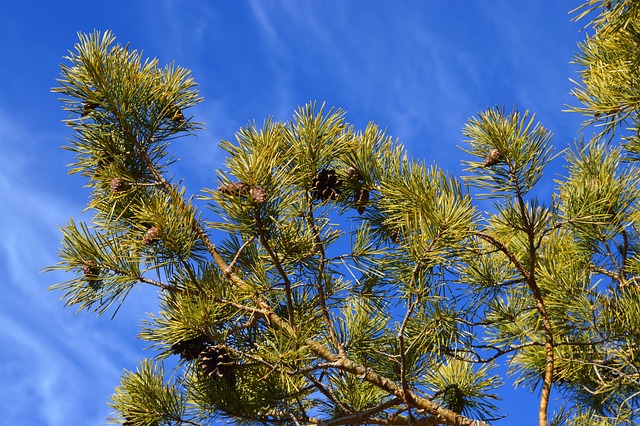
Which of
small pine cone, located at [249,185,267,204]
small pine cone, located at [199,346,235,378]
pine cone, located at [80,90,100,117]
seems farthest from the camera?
pine cone, located at [80,90,100,117]

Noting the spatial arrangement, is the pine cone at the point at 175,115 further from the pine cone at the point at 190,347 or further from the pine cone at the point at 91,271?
the pine cone at the point at 190,347

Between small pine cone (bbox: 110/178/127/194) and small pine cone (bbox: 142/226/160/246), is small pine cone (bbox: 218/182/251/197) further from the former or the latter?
small pine cone (bbox: 110/178/127/194)

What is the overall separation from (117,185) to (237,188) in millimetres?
274

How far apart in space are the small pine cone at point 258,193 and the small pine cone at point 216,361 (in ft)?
0.90

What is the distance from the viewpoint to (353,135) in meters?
1.65

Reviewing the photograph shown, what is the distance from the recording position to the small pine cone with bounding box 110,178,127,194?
4.95ft

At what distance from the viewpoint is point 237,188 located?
1.37 metres

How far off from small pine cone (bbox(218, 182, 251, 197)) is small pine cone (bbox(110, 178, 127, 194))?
0.24 metres

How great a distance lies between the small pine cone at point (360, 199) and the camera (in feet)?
5.32

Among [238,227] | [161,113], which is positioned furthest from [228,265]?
[161,113]

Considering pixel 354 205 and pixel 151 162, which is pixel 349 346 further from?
pixel 151 162

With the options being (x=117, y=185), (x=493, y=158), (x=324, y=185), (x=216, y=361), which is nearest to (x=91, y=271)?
(x=117, y=185)

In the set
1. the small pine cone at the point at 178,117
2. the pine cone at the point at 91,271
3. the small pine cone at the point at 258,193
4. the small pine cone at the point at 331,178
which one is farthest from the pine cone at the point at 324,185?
the pine cone at the point at 91,271

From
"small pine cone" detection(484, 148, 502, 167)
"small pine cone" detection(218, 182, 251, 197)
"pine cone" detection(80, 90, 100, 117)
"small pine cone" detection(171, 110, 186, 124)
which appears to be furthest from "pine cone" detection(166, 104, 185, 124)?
"small pine cone" detection(484, 148, 502, 167)
